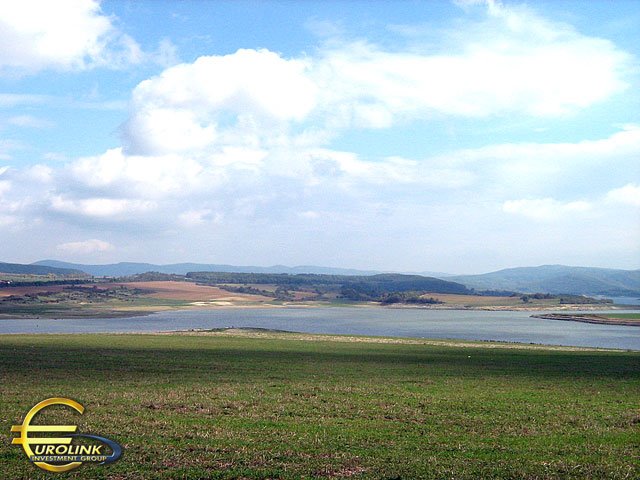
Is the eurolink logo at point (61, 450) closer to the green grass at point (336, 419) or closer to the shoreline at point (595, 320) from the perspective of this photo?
the green grass at point (336, 419)

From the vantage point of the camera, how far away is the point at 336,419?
18.4 m

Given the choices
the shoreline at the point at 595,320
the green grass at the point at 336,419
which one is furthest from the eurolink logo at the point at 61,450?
the shoreline at the point at 595,320

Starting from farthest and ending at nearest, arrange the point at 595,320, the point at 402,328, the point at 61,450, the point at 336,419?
the point at 595,320
the point at 402,328
the point at 336,419
the point at 61,450

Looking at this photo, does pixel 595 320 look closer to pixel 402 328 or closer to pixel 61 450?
pixel 402 328

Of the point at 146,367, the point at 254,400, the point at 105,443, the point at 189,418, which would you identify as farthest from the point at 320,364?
the point at 105,443

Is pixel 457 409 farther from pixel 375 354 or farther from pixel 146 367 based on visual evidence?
pixel 375 354

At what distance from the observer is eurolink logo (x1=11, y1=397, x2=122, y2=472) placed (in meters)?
12.9

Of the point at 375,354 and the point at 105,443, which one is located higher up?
the point at 105,443

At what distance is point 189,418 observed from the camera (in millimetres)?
18000

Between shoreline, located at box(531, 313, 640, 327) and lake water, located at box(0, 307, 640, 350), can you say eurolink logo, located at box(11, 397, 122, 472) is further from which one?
shoreline, located at box(531, 313, 640, 327)

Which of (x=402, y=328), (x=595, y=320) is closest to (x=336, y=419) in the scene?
(x=402, y=328)

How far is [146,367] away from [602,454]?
A: 2741 centimetres

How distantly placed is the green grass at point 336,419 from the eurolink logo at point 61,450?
319mm

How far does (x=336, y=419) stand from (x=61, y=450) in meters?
8.57
